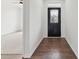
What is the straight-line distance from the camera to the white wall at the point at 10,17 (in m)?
9.47

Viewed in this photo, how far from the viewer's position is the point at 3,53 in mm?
4562

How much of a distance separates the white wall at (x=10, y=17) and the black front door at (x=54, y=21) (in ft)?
9.62

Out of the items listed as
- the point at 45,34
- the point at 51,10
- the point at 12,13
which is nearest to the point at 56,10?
the point at 51,10

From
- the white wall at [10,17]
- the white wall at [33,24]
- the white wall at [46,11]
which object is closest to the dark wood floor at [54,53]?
the white wall at [33,24]

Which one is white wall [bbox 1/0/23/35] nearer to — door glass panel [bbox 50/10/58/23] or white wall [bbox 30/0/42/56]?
door glass panel [bbox 50/10/58/23]

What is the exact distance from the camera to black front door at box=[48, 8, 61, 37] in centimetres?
997

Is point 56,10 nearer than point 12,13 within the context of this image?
Yes

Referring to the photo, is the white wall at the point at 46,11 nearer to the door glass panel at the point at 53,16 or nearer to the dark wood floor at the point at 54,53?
the door glass panel at the point at 53,16

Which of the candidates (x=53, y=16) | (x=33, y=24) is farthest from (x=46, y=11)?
(x=33, y=24)

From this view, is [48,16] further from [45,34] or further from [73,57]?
[73,57]

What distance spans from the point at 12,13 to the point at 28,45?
705 centimetres

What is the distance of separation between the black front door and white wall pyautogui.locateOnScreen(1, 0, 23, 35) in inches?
115

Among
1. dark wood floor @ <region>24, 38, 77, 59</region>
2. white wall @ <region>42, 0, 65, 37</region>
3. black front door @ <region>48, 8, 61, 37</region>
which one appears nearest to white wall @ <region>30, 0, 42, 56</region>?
dark wood floor @ <region>24, 38, 77, 59</region>

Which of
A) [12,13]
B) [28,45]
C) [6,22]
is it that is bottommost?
[28,45]
